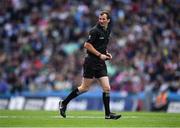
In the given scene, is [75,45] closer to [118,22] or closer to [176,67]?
[118,22]

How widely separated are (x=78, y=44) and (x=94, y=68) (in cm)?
1457

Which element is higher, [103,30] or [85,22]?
[85,22]

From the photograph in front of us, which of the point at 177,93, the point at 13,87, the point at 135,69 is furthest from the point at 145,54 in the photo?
the point at 13,87

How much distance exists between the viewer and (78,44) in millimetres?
32594

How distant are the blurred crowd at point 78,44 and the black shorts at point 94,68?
935 cm

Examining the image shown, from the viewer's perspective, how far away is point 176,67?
1087 inches

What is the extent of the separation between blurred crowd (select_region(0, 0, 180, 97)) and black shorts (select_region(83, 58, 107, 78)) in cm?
935

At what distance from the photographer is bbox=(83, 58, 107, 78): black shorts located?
18.1 m

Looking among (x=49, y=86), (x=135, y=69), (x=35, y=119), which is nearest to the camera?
(x=35, y=119)

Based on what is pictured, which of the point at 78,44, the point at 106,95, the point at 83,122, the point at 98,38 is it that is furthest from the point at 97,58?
the point at 78,44

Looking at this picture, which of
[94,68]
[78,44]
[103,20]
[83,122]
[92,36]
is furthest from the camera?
[78,44]

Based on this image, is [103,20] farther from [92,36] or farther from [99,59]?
[99,59]

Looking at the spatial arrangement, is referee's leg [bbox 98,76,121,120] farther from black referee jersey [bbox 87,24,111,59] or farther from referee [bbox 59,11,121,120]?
black referee jersey [bbox 87,24,111,59]

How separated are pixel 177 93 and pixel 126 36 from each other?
5.30m
